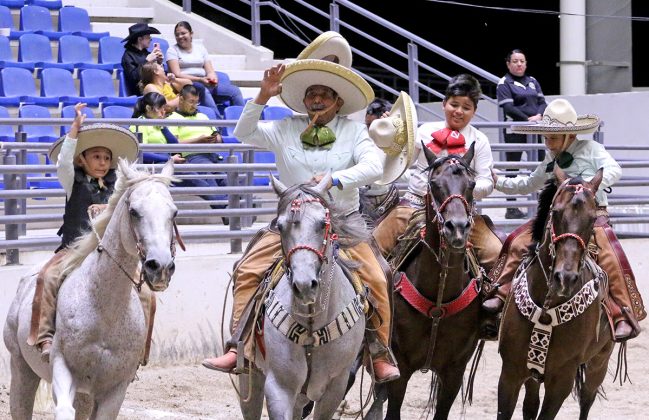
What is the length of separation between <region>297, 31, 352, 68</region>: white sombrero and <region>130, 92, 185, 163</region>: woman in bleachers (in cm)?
421

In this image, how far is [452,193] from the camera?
7.40m

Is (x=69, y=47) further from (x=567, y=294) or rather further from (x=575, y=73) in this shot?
(x=567, y=294)

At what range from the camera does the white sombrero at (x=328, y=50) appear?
25.3ft

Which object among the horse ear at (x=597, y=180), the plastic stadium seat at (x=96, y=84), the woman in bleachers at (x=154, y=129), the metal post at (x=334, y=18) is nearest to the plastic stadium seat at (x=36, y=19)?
the plastic stadium seat at (x=96, y=84)

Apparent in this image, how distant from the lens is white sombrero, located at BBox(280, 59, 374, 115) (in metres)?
7.21

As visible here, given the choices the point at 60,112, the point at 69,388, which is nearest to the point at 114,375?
the point at 69,388

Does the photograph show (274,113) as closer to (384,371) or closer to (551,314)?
(551,314)

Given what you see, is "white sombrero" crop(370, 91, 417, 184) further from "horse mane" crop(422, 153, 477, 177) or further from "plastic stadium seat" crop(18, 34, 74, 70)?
"plastic stadium seat" crop(18, 34, 74, 70)

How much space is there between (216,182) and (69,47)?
12.2 ft

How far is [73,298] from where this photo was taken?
265 inches

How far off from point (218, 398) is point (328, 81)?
350 centimetres

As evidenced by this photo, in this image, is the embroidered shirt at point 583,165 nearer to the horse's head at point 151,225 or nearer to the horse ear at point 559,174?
the horse ear at point 559,174

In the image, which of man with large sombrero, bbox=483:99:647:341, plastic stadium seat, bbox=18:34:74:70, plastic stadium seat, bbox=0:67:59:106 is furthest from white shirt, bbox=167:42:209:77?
man with large sombrero, bbox=483:99:647:341

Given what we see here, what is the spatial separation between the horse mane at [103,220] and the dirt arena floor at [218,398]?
218 centimetres
